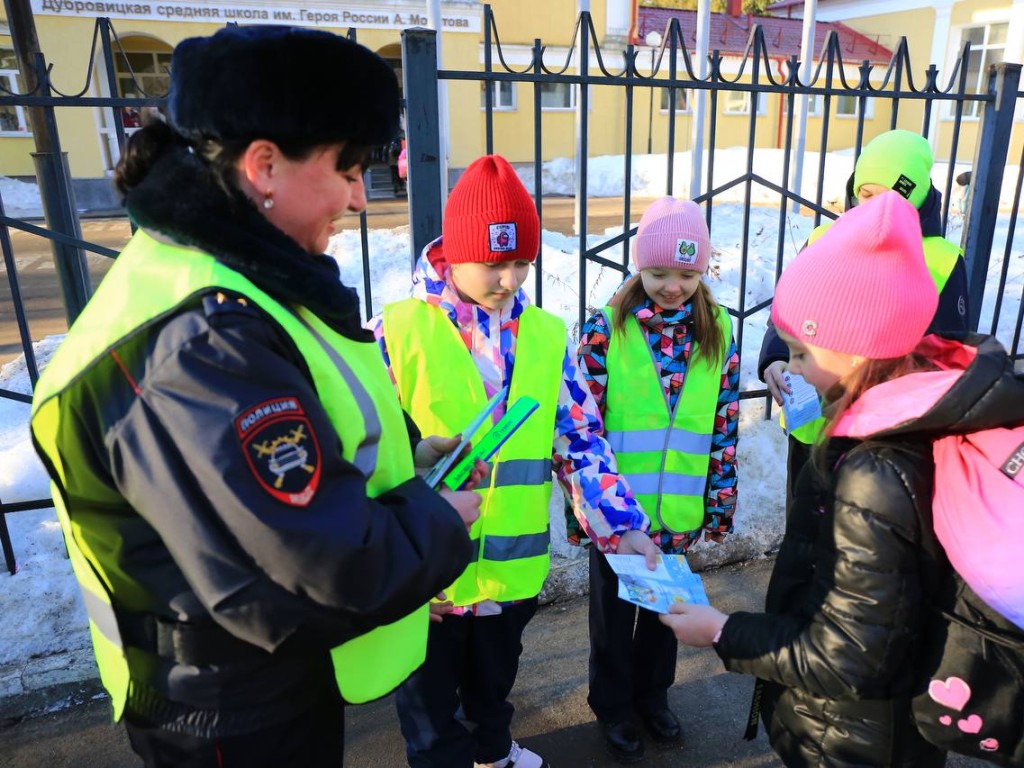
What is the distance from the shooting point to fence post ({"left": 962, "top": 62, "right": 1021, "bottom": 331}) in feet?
12.5

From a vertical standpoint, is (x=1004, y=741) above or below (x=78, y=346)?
below

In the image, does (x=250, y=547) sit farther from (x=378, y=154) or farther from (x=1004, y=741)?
(x=1004, y=741)

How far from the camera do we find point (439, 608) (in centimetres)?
203

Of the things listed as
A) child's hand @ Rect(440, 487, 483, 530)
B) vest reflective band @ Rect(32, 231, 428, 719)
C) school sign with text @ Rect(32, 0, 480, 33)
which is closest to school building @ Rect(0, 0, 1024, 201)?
school sign with text @ Rect(32, 0, 480, 33)

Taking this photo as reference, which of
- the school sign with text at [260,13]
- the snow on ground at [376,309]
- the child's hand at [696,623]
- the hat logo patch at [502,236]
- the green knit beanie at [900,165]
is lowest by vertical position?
the snow on ground at [376,309]

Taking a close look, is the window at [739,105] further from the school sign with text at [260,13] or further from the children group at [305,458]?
the children group at [305,458]

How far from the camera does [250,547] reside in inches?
40.0

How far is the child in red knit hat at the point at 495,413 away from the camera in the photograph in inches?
78.4

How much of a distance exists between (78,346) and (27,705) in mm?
2191

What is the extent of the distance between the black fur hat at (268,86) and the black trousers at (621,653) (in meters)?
1.69

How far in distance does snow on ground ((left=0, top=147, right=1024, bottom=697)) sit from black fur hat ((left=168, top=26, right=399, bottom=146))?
243 cm

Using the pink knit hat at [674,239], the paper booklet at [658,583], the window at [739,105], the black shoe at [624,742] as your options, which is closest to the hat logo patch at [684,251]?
the pink knit hat at [674,239]

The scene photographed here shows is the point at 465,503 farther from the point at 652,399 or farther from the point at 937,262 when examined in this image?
the point at 937,262

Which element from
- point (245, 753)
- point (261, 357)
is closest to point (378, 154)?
point (261, 357)
